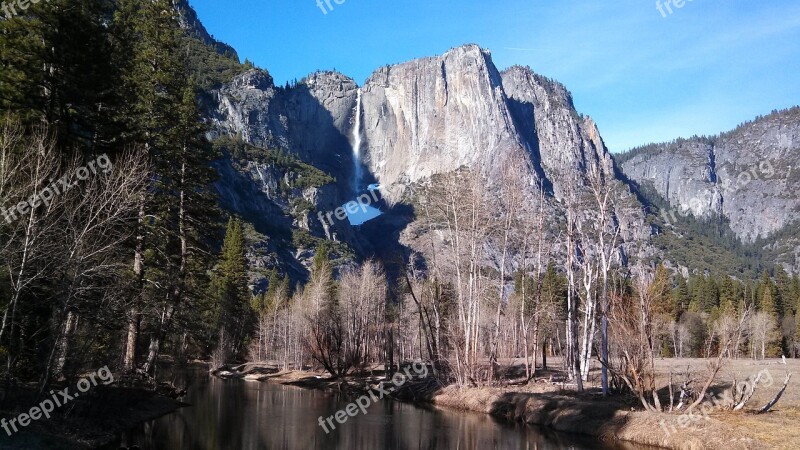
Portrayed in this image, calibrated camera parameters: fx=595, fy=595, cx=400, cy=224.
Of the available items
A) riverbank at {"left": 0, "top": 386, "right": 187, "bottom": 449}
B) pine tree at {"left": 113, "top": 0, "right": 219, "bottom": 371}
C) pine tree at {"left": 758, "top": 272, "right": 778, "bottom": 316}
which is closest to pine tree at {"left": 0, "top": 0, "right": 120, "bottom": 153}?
pine tree at {"left": 113, "top": 0, "right": 219, "bottom": 371}

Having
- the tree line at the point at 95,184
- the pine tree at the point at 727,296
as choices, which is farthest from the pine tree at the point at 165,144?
the pine tree at the point at 727,296

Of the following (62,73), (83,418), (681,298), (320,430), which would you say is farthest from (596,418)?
(681,298)

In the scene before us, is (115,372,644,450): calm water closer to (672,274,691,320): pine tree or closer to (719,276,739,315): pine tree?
(672,274,691,320): pine tree

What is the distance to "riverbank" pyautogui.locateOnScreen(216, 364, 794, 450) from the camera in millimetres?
21594

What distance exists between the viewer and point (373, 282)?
6288cm

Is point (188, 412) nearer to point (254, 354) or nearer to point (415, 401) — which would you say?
point (415, 401)

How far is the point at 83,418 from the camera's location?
20.3 meters

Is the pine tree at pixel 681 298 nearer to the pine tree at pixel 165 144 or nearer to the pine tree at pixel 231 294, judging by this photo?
the pine tree at pixel 231 294

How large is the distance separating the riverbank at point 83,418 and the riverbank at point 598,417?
17.6 meters

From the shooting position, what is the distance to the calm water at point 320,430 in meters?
22.5

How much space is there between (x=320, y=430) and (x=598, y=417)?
1241 centimetres

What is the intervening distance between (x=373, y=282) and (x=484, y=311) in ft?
42.5

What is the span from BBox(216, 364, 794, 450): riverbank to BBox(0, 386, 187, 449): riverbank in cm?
1759

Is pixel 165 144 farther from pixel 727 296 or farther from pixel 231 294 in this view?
pixel 727 296
